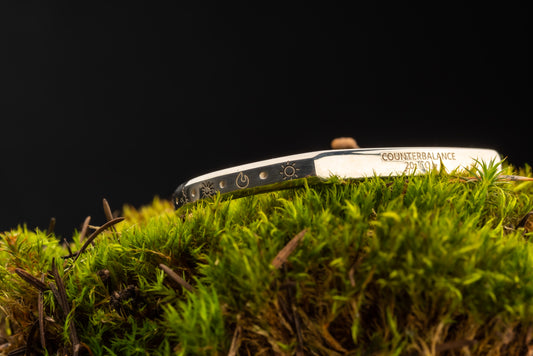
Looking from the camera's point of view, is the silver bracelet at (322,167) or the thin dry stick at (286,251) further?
the silver bracelet at (322,167)

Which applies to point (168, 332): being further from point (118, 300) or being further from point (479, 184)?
point (479, 184)

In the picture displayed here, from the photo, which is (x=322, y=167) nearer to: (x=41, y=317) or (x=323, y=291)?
(x=323, y=291)

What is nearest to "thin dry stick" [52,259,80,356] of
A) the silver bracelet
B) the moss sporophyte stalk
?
the moss sporophyte stalk

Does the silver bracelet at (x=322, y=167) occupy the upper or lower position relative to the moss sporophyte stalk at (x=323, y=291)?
upper

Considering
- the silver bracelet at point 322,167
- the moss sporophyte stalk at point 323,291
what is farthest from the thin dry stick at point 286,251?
the silver bracelet at point 322,167

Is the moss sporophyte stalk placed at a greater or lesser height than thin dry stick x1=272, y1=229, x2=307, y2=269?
lesser

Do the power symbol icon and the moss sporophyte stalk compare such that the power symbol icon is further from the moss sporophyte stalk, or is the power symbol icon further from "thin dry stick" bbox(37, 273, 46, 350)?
"thin dry stick" bbox(37, 273, 46, 350)

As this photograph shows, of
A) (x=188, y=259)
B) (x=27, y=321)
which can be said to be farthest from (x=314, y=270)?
(x=27, y=321)

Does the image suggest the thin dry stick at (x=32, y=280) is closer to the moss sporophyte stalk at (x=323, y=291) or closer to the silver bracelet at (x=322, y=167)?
the moss sporophyte stalk at (x=323, y=291)

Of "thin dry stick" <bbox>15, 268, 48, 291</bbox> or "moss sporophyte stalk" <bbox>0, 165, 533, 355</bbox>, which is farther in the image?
"thin dry stick" <bbox>15, 268, 48, 291</bbox>
